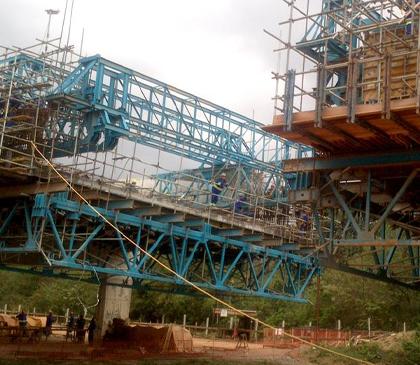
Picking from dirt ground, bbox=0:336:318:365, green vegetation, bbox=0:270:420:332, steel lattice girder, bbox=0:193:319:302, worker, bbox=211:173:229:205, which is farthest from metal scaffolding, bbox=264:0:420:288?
green vegetation, bbox=0:270:420:332

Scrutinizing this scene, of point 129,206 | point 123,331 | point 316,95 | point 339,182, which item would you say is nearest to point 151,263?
point 123,331

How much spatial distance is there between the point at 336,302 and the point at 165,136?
80.6 ft

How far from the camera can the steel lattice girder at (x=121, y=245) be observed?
20844 millimetres

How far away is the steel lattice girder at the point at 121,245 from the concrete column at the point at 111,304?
2764 mm

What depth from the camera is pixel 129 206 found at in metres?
22.3

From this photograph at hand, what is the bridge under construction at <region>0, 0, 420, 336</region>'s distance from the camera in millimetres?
13383

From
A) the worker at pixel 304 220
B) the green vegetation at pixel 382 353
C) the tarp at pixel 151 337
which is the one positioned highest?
the worker at pixel 304 220

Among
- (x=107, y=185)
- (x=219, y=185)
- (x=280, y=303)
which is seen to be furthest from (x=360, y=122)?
(x=280, y=303)

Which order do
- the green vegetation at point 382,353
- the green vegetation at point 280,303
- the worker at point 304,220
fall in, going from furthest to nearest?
the green vegetation at point 280,303
the worker at point 304,220
the green vegetation at point 382,353

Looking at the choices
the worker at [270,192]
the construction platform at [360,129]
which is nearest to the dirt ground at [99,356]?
the worker at [270,192]

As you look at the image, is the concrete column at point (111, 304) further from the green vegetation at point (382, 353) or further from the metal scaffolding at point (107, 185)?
the green vegetation at point (382, 353)

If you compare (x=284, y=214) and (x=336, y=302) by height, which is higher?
(x=284, y=214)

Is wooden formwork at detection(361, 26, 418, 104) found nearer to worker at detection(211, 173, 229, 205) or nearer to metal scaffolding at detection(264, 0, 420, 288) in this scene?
metal scaffolding at detection(264, 0, 420, 288)

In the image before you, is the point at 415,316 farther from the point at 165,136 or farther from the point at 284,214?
the point at 165,136
